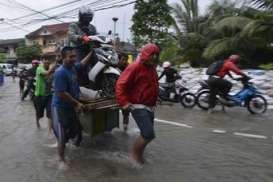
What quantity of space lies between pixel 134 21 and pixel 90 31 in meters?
19.5

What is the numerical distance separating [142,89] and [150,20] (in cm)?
2226

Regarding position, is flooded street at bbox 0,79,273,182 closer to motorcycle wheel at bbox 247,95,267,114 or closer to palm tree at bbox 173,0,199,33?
motorcycle wheel at bbox 247,95,267,114

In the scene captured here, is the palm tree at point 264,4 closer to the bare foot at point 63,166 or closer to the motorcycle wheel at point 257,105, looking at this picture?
the motorcycle wheel at point 257,105

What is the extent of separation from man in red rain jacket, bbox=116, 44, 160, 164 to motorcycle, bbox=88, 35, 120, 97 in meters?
2.49

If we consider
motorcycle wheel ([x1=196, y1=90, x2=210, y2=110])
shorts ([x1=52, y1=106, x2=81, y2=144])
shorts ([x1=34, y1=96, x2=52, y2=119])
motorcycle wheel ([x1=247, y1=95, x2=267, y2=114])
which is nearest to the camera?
shorts ([x1=52, y1=106, x2=81, y2=144])

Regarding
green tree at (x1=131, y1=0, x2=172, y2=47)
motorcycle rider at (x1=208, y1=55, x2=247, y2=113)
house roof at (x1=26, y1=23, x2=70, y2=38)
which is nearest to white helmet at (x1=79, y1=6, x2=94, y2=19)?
motorcycle rider at (x1=208, y1=55, x2=247, y2=113)

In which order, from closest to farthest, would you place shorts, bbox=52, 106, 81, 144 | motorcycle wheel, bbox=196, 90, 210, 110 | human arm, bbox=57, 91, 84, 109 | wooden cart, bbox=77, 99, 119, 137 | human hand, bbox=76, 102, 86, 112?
human arm, bbox=57, 91, 84, 109 → human hand, bbox=76, 102, 86, 112 → shorts, bbox=52, 106, 81, 144 → wooden cart, bbox=77, 99, 119, 137 → motorcycle wheel, bbox=196, 90, 210, 110

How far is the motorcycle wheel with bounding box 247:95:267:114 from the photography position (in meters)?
14.2

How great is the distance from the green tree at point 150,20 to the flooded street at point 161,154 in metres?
16.8

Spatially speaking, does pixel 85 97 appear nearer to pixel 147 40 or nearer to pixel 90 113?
pixel 90 113

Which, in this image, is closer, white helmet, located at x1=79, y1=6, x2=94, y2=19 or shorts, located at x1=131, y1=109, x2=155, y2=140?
shorts, located at x1=131, y1=109, x2=155, y2=140

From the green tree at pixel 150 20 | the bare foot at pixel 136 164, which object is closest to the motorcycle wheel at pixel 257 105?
the bare foot at pixel 136 164

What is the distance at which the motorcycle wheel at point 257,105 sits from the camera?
46.6ft

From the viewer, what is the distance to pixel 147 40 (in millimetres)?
29422
